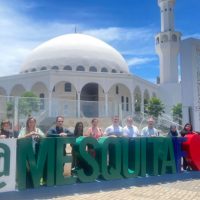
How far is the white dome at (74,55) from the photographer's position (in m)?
43.8

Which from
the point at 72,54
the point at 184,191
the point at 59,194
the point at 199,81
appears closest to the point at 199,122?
the point at 199,81

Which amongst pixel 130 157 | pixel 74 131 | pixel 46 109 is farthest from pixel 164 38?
pixel 74 131

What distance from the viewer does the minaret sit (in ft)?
157

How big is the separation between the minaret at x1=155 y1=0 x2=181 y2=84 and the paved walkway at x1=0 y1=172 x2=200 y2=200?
135 ft

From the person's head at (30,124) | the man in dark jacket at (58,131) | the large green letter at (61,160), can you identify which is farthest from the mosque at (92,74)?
the person's head at (30,124)

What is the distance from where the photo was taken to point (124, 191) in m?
7.27

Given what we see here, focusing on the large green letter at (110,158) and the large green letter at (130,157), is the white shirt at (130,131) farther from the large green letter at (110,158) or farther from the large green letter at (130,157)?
the large green letter at (110,158)

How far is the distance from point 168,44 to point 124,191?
42717 mm

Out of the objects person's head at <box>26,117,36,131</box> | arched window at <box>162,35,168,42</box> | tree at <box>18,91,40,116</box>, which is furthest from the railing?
arched window at <box>162,35,168,42</box>

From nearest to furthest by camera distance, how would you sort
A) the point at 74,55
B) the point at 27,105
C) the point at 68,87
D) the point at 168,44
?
1. the point at 27,105
2. the point at 68,87
3. the point at 74,55
4. the point at 168,44

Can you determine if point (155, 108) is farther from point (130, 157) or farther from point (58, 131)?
point (58, 131)

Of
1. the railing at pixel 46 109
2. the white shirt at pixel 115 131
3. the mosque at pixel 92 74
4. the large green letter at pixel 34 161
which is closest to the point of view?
the large green letter at pixel 34 161

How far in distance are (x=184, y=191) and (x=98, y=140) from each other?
2180 millimetres

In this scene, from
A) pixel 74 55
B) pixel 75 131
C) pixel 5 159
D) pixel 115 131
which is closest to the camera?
pixel 5 159
